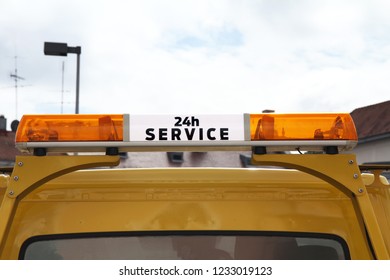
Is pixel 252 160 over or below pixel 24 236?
over

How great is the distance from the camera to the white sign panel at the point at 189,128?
7.59 feet

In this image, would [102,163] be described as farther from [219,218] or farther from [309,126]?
[309,126]

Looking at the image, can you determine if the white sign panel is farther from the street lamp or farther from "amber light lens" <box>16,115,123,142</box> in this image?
the street lamp

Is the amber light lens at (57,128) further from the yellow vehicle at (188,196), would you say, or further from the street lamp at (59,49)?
the street lamp at (59,49)

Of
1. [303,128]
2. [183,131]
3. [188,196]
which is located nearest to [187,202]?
[188,196]

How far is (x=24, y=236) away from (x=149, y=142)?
629 millimetres

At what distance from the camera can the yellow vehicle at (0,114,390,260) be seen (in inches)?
91.1

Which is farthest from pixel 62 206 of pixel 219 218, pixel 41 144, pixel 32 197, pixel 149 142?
pixel 219 218

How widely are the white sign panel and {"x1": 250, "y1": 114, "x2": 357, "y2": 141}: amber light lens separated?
0.26 feet

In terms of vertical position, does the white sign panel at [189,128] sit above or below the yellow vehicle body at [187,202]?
above

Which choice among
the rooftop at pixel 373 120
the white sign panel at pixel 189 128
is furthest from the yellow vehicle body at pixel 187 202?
the rooftop at pixel 373 120
